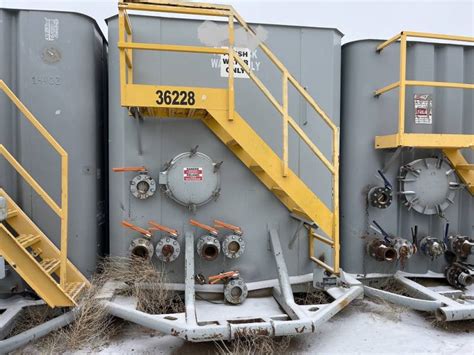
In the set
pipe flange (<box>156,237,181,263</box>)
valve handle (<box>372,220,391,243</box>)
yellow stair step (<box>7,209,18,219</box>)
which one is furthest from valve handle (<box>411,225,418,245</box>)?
yellow stair step (<box>7,209,18,219</box>)

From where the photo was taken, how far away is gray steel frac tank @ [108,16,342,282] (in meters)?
3.80

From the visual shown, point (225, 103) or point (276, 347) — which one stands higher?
point (225, 103)

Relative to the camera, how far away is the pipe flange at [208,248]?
12.3 ft

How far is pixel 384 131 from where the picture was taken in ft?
14.3

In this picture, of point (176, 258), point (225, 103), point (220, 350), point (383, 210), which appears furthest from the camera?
point (383, 210)

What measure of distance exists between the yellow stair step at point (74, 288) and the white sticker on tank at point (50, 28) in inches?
105


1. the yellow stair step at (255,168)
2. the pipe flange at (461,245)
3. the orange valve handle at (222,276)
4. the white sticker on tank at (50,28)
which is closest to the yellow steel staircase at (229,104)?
the yellow stair step at (255,168)

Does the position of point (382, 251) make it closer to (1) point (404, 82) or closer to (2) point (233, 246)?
(2) point (233, 246)

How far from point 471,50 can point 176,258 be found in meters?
4.79

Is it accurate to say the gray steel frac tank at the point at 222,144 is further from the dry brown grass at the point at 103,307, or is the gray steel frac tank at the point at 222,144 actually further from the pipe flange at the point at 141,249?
the dry brown grass at the point at 103,307

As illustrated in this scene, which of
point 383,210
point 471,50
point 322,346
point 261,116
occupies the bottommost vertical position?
point 322,346

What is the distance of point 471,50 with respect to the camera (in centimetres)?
452

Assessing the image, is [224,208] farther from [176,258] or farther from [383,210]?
[383,210]

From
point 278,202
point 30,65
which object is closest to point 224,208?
point 278,202
